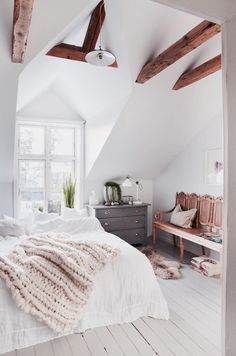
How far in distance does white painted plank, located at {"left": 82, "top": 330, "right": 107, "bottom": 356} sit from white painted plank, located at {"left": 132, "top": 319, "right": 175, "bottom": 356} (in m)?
0.37

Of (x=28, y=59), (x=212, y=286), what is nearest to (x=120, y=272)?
(x=212, y=286)

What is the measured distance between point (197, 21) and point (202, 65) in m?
0.49

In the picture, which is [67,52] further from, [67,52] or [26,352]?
[26,352]

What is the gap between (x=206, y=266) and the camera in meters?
3.42

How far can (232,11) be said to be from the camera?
28.8 inches

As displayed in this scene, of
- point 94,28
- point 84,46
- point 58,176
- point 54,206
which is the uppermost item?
point 94,28

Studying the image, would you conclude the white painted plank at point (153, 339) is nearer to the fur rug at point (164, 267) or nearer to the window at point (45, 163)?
the fur rug at point (164, 267)

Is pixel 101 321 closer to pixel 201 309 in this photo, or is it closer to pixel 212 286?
pixel 201 309

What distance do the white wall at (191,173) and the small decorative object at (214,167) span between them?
7cm

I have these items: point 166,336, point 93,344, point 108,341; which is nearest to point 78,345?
point 93,344

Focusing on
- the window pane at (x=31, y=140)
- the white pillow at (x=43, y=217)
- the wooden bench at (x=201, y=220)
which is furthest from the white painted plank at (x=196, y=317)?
the window pane at (x=31, y=140)

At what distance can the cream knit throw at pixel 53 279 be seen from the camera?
77.2 inches

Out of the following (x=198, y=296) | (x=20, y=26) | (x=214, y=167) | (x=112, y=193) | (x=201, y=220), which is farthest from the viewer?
(x=112, y=193)

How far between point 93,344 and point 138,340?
0.36m
